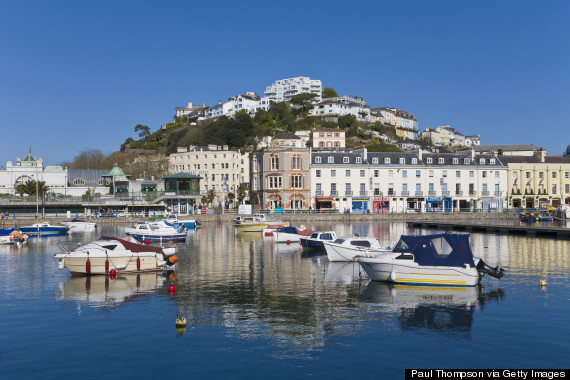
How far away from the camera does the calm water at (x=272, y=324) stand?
1900 cm

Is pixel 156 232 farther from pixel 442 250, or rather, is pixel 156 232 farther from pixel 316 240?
pixel 442 250

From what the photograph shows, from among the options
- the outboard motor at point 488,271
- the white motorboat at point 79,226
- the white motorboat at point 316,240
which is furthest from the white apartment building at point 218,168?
the outboard motor at point 488,271

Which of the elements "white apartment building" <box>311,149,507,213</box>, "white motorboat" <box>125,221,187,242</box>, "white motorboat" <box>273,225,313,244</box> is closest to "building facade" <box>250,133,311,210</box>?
"white apartment building" <box>311,149,507,213</box>

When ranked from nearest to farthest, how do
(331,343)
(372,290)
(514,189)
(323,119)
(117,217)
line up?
1. (331,343)
2. (372,290)
3. (117,217)
4. (514,189)
5. (323,119)

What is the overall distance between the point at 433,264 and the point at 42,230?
61.2m

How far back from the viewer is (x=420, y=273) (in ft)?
103

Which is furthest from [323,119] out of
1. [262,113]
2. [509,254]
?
[509,254]

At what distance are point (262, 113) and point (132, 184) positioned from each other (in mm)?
82715

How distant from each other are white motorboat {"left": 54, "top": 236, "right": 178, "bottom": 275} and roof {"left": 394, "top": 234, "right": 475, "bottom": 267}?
16.4 meters

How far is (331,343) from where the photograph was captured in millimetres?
21109

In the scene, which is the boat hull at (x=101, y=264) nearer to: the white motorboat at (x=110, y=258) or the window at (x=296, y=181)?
the white motorboat at (x=110, y=258)

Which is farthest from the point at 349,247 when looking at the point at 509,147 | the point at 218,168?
the point at 509,147

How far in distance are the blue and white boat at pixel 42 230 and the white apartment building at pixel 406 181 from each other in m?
47.4

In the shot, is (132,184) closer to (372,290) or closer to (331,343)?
(372,290)
